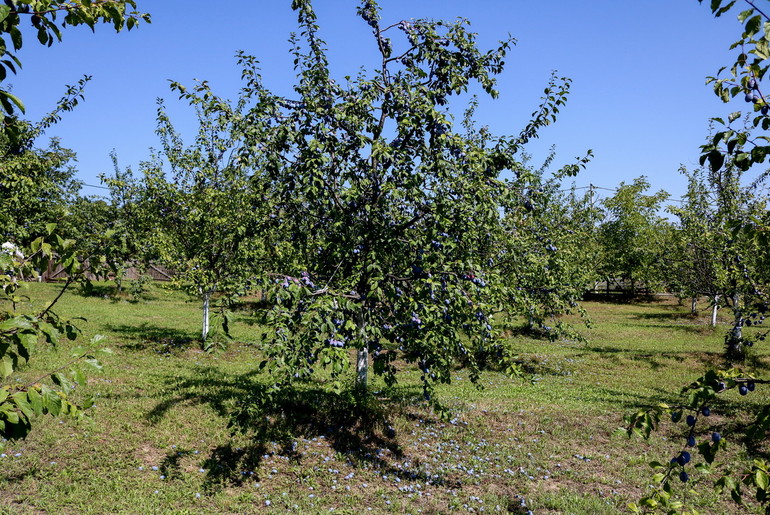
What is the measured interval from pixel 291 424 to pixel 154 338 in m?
10.2

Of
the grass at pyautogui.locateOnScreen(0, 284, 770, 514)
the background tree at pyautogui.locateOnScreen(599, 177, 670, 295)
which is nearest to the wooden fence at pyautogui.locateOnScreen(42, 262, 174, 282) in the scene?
the grass at pyautogui.locateOnScreen(0, 284, 770, 514)

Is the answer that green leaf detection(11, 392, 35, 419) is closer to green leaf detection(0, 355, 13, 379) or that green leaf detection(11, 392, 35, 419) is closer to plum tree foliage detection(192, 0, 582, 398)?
green leaf detection(0, 355, 13, 379)

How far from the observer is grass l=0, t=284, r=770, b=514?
6.45 m

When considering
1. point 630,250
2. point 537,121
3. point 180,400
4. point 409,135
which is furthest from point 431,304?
point 630,250

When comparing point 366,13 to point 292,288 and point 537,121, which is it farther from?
point 292,288

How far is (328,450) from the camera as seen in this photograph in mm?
7859

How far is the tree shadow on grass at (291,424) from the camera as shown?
7.01 m

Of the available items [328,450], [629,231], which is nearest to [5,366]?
[328,450]

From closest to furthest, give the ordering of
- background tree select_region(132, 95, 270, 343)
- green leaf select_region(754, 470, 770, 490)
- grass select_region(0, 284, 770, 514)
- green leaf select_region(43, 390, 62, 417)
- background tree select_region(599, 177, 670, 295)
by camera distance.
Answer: green leaf select_region(754, 470, 770, 490) → green leaf select_region(43, 390, 62, 417) → grass select_region(0, 284, 770, 514) → background tree select_region(132, 95, 270, 343) → background tree select_region(599, 177, 670, 295)

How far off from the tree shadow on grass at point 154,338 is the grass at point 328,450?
70.5 inches

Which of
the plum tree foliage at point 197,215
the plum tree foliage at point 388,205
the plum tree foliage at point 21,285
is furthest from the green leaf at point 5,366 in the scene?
the plum tree foliage at point 197,215

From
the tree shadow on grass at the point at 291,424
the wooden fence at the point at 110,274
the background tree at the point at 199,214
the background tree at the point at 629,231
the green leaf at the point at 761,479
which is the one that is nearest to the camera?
the green leaf at the point at 761,479

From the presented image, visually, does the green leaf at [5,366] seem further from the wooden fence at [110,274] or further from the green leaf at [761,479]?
the green leaf at [761,479]

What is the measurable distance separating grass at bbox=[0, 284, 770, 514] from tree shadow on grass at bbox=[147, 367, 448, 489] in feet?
0.08
